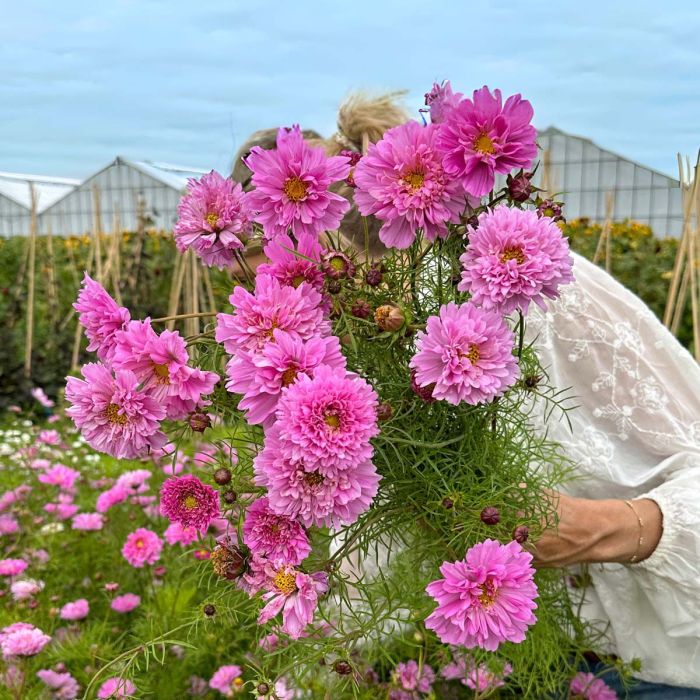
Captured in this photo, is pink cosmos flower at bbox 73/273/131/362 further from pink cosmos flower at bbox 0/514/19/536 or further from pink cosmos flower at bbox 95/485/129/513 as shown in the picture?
pink cosmos flower at bbox 0/514/19/536

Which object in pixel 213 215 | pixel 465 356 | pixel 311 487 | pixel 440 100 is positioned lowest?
pixel 311 487

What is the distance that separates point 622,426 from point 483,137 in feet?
2.52

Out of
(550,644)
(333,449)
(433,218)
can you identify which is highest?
(433,218)

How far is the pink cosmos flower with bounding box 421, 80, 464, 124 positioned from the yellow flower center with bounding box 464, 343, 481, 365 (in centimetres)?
21

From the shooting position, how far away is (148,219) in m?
4.85

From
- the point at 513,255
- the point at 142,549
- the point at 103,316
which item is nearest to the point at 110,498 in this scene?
the point at 142,549

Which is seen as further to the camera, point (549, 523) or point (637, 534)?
point (637, 534)

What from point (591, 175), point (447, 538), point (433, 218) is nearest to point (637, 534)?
point (447, 538)

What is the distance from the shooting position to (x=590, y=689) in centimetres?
124

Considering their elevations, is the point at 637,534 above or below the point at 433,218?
below

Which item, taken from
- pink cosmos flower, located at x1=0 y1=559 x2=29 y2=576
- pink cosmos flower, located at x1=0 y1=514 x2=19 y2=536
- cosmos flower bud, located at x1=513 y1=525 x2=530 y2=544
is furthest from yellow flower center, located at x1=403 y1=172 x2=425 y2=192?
pink cosmos flower, located at x1=0 y1=514 x2=19 y2=536

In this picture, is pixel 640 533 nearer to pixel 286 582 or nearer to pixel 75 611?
pixel 286 582

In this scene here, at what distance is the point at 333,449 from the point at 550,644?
22.5 inches

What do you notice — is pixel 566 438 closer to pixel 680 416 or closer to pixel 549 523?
pixel 680 416
